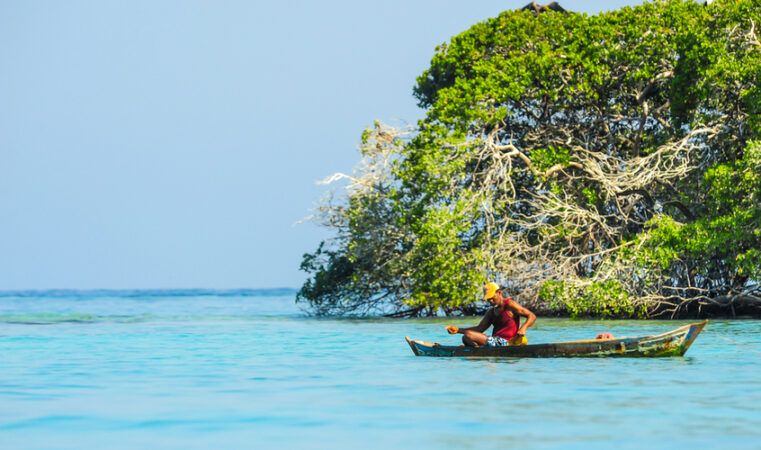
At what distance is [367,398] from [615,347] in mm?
4737

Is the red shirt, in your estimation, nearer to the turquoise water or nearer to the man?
the man

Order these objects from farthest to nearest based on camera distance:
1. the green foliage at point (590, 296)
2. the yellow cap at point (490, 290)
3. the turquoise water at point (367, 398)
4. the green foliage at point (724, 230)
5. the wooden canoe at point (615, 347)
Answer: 1. the green foliage at point (590, 296)
2. the green foliage at point (724, 230)
3. the yellow cap at point (490, 290)
4. the wooden canoe at point (615, 347)
5. the turquoise water at point (367, 398)

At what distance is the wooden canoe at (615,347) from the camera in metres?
13.5

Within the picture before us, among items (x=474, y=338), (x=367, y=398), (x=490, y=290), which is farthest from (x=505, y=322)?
(x=367, y=398)

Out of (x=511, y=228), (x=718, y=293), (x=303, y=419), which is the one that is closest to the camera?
(x=303, y=419)

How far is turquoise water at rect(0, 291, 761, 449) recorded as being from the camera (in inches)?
316

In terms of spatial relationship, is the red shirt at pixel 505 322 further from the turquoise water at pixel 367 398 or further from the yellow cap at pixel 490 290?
the turquoise water at pixel 367 398

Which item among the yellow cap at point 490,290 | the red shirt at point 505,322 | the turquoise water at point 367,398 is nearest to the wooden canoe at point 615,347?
the turquoise water at point 367,398

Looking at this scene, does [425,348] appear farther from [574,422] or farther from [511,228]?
A: [511,228]

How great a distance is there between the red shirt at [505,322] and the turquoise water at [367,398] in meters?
0.67

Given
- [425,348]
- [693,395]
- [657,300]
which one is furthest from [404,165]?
[693,395]

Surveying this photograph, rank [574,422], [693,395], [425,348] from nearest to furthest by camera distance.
Result: [574,422]
[693,395]
[425,348]

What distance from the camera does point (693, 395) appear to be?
1020 cm

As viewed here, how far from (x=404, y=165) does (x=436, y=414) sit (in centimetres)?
1729
